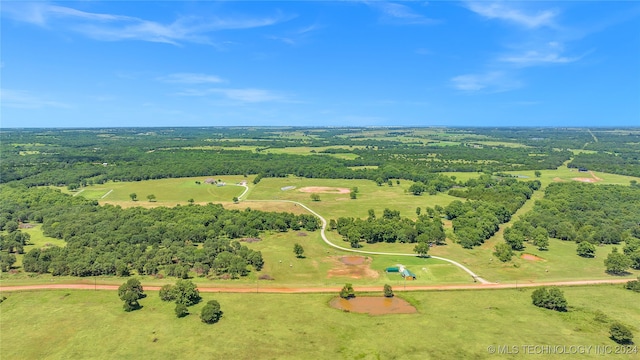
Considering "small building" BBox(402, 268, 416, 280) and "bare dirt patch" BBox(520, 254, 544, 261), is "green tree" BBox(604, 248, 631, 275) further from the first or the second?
"small building" BBox(402, 268, 416, 280)

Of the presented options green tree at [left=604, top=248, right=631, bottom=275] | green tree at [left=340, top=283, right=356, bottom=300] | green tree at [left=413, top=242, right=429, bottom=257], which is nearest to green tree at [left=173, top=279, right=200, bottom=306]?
green tree at [left=340, top=283, right=356, bottom=300]

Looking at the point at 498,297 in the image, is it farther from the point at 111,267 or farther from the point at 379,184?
the point at 379,184

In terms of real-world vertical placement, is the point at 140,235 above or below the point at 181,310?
above

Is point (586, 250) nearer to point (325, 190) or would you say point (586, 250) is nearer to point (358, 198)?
point (358, 198)

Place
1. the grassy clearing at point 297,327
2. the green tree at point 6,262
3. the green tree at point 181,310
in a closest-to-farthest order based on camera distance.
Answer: the grassy clearing at point 297,327
the green tree at point 181,310
the green tree at point 6,262

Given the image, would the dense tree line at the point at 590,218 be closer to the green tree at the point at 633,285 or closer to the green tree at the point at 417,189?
the green tree at the point at 633,285

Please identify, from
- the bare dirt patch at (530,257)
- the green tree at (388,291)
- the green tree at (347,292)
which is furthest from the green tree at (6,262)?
the bare dirt patch at (530,257)

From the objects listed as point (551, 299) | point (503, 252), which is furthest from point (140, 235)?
point (551, 299)
